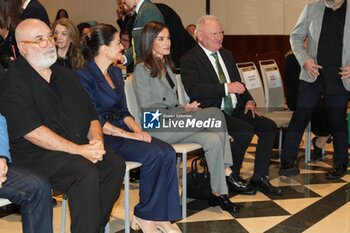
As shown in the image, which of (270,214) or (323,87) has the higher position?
(323,87)

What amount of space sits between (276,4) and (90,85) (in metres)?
6.78

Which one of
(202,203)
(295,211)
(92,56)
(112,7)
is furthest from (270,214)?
(112,7)

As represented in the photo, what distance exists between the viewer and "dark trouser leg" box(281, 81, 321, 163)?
4.86 m

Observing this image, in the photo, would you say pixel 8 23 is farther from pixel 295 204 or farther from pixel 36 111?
pixel 295 204

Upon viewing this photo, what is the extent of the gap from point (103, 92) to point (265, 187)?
161 cm

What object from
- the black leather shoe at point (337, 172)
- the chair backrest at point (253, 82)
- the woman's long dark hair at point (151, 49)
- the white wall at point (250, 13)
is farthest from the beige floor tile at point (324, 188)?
the white wall at point (250, 13)

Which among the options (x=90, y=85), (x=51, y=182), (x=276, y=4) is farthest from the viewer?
(x=276, y=4)

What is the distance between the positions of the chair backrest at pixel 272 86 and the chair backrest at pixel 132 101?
1698 mm

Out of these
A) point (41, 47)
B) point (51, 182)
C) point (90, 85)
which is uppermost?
point (41, 47)

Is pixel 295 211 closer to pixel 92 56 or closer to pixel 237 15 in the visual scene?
pixel 92 56

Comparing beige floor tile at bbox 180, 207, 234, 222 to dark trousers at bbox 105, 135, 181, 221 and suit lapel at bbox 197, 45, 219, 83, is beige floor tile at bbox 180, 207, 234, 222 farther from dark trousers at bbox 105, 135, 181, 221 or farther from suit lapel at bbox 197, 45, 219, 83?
suit lapel at bbox 197, 45, 219, 83

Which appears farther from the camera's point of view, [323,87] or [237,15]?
[237,15]

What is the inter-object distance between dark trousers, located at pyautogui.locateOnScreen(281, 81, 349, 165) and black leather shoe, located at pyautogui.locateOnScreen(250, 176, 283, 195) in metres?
0.56

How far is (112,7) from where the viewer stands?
11.7 m
